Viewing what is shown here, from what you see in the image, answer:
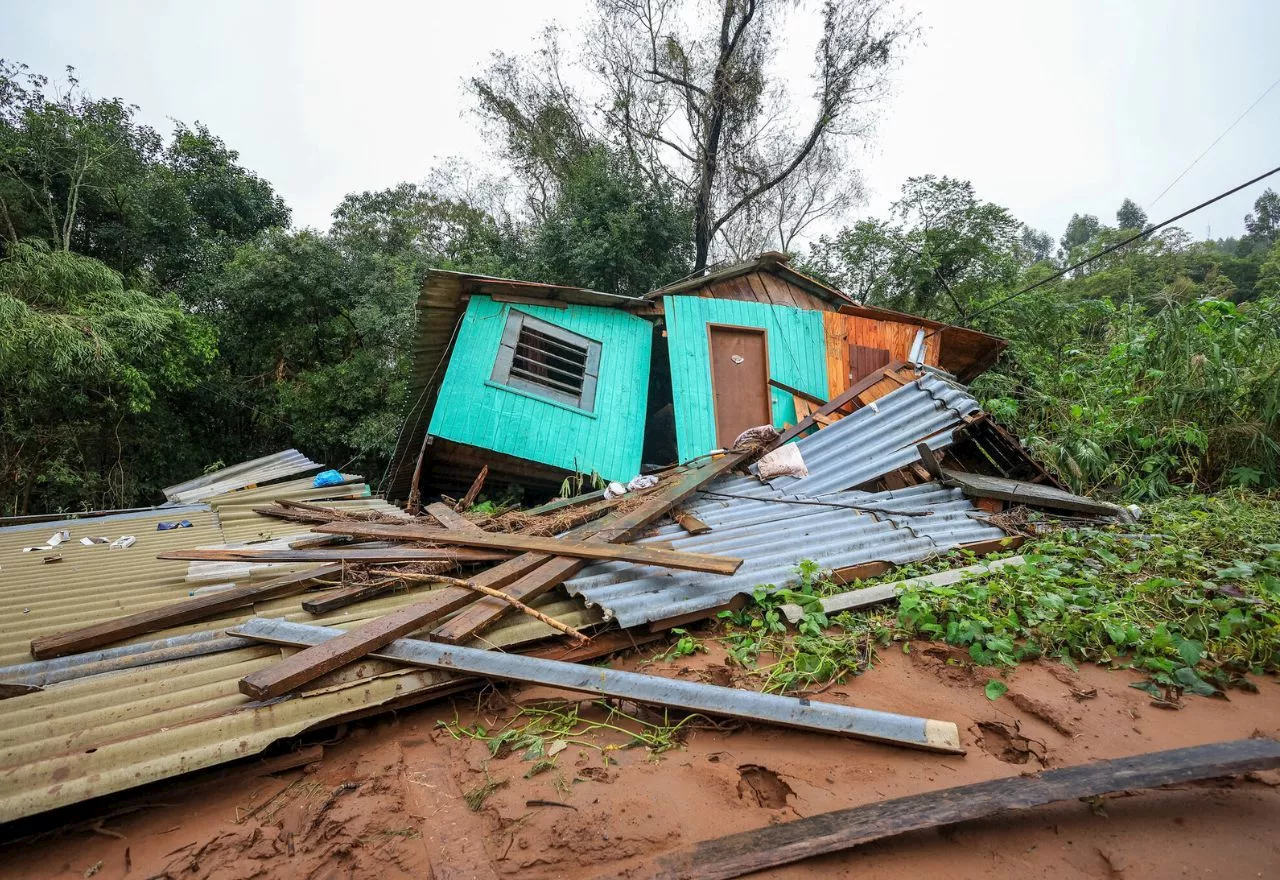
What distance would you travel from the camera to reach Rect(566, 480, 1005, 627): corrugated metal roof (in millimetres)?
3029

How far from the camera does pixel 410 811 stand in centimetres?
180

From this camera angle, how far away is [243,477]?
896 centimetres

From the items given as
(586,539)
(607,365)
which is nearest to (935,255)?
(607,365)

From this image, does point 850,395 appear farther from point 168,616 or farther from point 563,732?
point 168,616

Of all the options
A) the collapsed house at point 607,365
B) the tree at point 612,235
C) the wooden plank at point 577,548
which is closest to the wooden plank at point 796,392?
the collapsed house at point 607,365

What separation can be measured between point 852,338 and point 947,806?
7.65m

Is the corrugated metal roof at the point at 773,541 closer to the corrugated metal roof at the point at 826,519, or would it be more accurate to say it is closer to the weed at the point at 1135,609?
the corrugated metal roof at the point at 826,519

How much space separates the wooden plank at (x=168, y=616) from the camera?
100 inches

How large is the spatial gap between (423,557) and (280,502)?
4.30 m

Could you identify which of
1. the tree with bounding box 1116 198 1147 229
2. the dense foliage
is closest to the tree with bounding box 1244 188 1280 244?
the tree with bounding box 1116 198 1147 229

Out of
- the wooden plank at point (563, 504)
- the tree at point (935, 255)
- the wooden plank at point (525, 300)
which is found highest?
the tree at point (935, 255)

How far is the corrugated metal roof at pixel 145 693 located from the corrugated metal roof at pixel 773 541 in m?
0.30

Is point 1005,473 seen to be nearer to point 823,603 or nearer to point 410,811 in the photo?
point 823,603

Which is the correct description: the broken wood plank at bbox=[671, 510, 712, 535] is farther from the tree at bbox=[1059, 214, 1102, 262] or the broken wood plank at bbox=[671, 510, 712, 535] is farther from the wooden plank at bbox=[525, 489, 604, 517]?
the tree at bbox=[1059, 214, 1102, 262]
